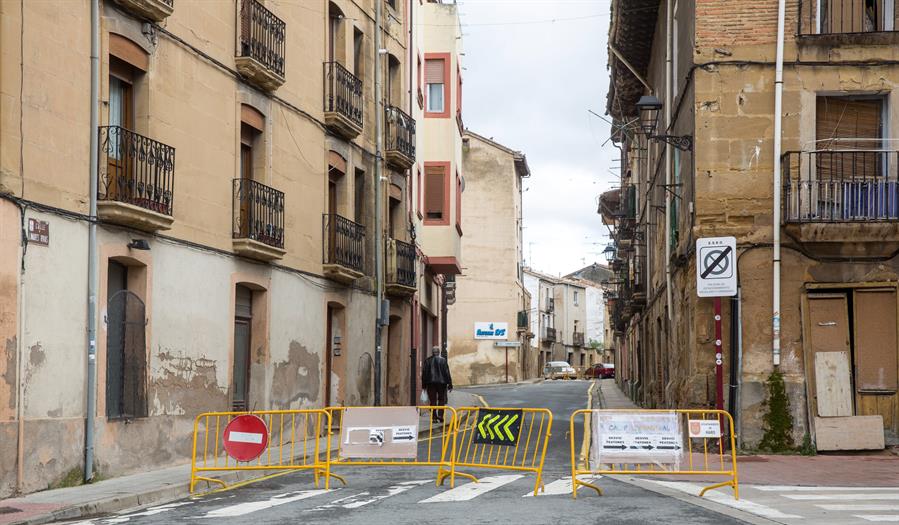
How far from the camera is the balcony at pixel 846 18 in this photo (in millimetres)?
19156

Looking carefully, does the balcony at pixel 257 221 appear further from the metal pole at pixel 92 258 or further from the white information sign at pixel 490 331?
the white information sign at pixel 490 331

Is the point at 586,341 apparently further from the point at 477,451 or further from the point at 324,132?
the point at 477,451

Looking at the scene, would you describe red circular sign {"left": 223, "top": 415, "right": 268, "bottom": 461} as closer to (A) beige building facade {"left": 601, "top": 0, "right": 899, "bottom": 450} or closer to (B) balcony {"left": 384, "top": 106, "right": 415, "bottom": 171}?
(A) beige building facade {"left": 601, "top": 0, "right": 899, "bottom": 450}

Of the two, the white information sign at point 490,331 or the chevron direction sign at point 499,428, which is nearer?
the chevron direction sign at point 499,428

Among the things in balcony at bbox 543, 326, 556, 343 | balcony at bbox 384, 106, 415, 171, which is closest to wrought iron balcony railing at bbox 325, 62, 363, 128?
balcony at bbox 384, 106, 415, 171

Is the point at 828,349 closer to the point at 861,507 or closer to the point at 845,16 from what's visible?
the point at 845,16

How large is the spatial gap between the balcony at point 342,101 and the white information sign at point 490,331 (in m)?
43.7

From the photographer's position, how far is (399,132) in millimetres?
29297

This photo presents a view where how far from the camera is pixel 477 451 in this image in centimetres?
1515

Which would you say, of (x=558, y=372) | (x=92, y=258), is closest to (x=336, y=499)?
(x=92, y=258)

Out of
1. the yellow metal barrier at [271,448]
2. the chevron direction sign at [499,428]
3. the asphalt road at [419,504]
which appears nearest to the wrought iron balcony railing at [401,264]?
the yellow metal barrier at [271,448]

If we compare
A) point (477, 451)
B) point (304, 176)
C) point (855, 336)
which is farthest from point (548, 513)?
point (304, 176)

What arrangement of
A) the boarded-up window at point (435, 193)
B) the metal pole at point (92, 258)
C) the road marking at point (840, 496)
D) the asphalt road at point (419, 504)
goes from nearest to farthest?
the asphalt road at point (419, 504) → the road marking at point (840, 496) → the metal pole at point (92, 258) → the boarded-up window at point (435, 193)

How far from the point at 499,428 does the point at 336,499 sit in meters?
2.45
